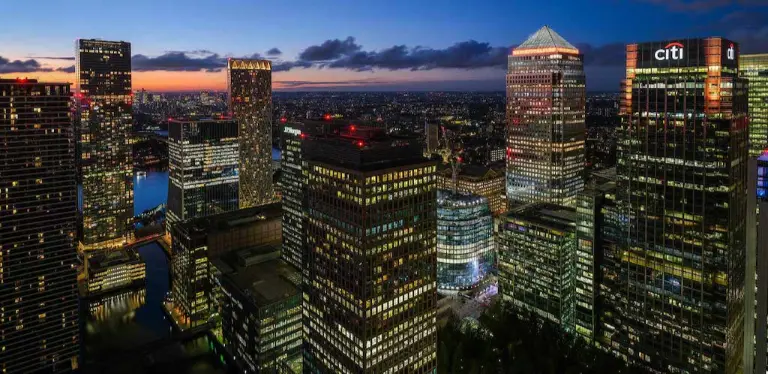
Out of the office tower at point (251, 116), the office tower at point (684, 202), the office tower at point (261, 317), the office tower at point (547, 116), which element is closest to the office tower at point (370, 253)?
the office tower at point (261, 317)

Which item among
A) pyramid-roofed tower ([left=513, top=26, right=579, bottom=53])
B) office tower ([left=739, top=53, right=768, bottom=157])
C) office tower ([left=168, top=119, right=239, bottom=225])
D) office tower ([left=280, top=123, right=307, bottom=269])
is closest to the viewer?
office tower ([left=280, top=123, right=307, bottom=269])

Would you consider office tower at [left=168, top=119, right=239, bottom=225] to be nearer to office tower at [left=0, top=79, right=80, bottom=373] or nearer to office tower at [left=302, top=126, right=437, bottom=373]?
office tower at [left=0, top=79, right=80, bottom=373]

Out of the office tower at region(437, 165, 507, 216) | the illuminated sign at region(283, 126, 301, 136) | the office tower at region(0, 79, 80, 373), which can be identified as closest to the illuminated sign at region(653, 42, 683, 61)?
the illuminated sign at region(283, 126, 301, 136)

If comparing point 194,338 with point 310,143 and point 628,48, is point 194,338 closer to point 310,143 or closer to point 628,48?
point 310,143

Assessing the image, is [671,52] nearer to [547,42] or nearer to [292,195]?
[547,42]

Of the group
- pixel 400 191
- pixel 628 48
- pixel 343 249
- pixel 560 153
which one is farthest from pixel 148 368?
pixel 560 153

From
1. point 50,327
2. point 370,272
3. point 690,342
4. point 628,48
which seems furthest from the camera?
point 50,327

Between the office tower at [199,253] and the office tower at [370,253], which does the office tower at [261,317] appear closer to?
the office tower at [199,253]
